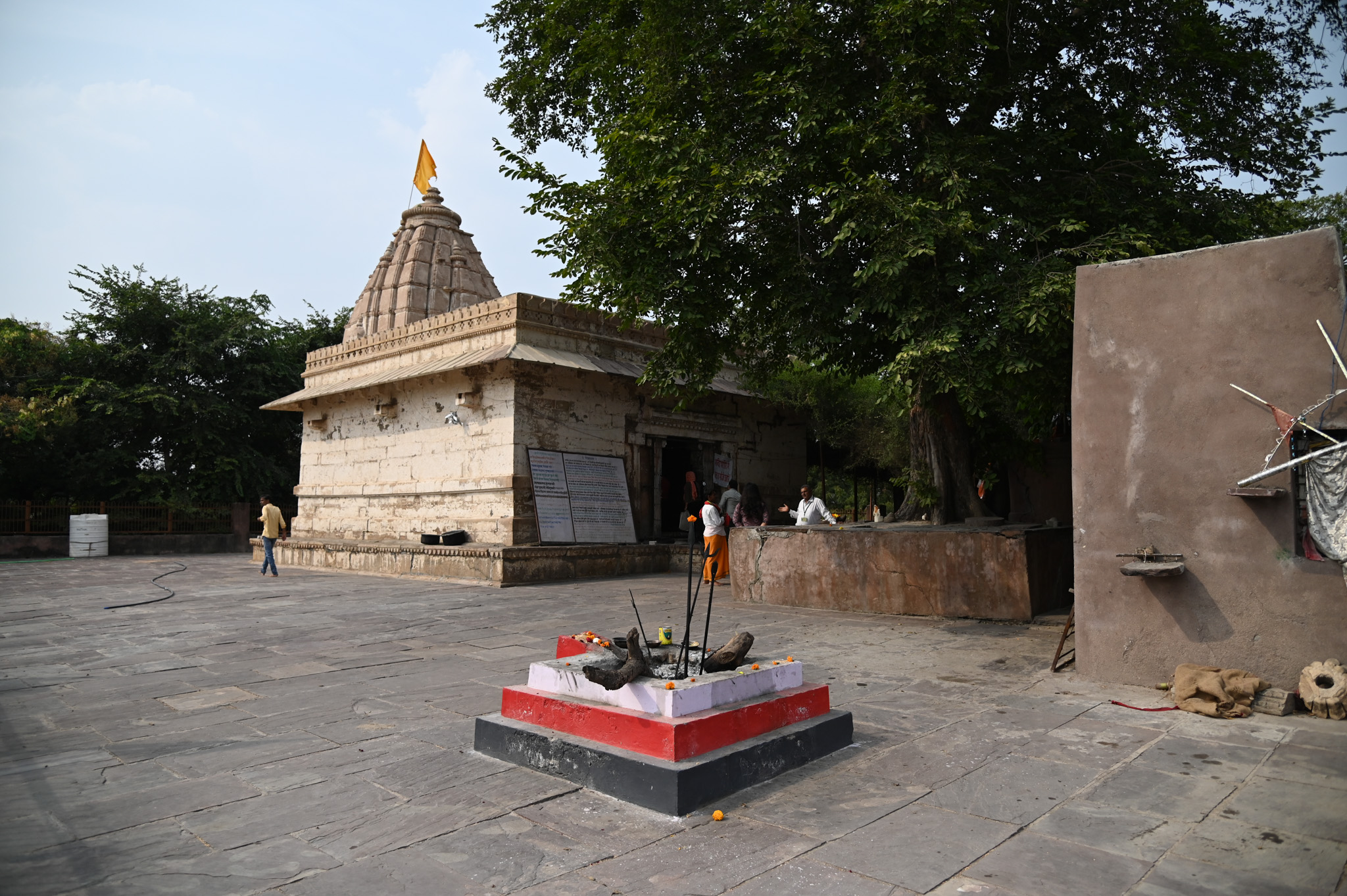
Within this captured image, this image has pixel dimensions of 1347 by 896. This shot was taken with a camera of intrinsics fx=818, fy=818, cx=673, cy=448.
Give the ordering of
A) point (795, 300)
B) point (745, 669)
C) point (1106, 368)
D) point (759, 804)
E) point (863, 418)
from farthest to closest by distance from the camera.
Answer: point (863, 418) < point (795, 300) < point (1106, 368) < point (745, 669) < point (759, 804)

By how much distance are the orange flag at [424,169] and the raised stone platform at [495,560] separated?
13.0m

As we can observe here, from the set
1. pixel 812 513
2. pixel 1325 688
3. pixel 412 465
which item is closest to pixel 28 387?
pixel 412 465

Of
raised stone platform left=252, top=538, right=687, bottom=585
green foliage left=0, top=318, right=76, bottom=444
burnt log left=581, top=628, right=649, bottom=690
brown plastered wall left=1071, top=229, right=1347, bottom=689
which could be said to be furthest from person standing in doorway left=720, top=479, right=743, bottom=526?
green foliage left=0, top=318, right=76, bottom=444

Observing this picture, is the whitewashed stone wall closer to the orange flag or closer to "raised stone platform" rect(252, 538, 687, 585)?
"raised stone platform" rect(252, 538, 687, 585)

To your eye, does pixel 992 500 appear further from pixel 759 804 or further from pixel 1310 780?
pixel 759 804

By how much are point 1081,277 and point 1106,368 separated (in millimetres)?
745

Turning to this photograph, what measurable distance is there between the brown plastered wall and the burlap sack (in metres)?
0.29

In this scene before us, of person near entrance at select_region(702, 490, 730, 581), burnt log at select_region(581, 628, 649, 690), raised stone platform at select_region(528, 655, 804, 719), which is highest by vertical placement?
person near entrance at select_region(702, 490, 730, 581)

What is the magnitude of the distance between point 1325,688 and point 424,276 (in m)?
21.5

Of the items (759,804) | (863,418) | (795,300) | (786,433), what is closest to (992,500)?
(863,418)

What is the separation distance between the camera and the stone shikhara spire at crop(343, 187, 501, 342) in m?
22.2

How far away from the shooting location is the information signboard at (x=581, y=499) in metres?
14.6

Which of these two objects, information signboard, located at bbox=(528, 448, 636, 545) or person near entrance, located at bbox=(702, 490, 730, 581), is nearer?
person near entrance, located at bbox=(702, 490, 730, 581)

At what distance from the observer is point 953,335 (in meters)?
8.00
